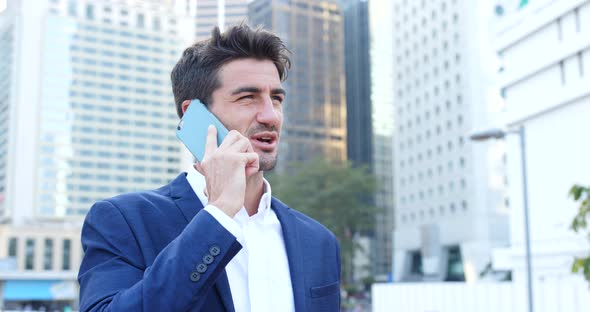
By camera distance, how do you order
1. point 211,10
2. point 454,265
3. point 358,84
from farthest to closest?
point 211,10 < point 358,84 < point 454,265

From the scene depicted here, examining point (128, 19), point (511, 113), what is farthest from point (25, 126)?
point (511, 113)

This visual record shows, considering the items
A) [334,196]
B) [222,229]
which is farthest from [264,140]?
[334,196]

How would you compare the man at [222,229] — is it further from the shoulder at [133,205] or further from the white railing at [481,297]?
the white railing at [481,297]

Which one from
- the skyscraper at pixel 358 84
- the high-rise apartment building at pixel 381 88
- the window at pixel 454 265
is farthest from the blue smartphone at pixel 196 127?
the skyscraper at pixel 358 84

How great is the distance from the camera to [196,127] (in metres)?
2.38

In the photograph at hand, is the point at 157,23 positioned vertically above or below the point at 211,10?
below

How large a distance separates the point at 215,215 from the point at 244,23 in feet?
3.43

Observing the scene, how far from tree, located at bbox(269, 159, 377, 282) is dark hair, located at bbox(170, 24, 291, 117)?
6780 cm

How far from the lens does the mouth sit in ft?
8.05

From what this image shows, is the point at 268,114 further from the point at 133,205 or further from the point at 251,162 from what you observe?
the point at 133,205

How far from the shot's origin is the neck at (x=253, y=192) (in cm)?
255

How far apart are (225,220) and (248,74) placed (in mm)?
693

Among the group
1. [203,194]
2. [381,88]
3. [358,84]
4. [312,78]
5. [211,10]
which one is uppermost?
[211,10]

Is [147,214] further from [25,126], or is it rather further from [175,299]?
[25,126]
